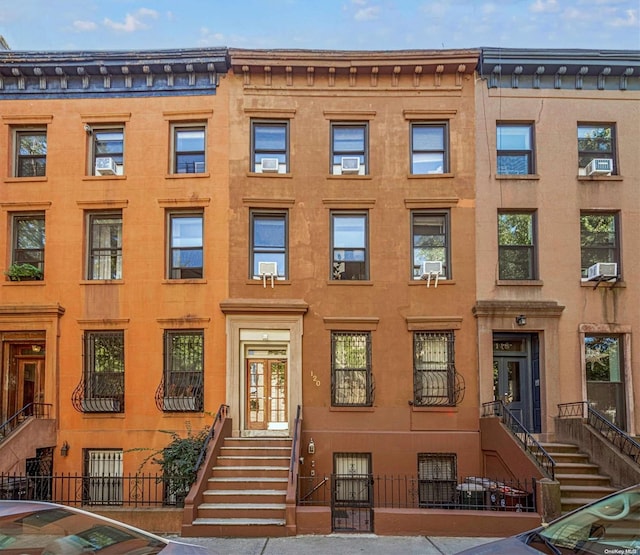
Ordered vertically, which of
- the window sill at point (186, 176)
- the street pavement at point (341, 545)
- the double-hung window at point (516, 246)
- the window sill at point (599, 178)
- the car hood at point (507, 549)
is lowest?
the street pavement at point (341, 545)

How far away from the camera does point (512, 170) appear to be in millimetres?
14820

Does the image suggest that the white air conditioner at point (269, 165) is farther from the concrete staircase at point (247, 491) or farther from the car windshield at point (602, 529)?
the car windshield at point (602, 529)

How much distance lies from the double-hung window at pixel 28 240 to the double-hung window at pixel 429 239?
9679 mm

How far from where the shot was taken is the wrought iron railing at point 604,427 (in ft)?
38.0

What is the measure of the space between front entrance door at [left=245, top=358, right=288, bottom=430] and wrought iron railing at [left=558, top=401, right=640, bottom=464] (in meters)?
6.73

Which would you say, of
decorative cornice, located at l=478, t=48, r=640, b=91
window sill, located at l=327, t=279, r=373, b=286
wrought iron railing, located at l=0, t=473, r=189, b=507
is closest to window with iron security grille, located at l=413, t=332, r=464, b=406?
window sill, located at l=327, t=279, r=373, b=286

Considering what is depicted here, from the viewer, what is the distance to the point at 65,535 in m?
4.42

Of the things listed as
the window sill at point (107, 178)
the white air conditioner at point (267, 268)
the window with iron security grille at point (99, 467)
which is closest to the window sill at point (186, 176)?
the window sill at point (107, 178)

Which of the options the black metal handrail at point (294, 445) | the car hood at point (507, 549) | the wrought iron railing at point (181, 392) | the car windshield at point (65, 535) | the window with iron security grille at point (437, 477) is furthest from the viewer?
the wrought iron railing at point (181, 392)

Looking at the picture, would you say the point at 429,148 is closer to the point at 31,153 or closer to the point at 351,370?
the point at 351,370

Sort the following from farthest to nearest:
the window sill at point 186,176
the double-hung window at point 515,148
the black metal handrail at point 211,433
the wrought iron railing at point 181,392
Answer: the double-hung window at point 515,148
the window sill at point 186,176
the wrought iron railing at point 181,392
the black metal handrail at point 211,433

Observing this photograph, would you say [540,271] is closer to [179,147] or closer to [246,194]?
[246,194]

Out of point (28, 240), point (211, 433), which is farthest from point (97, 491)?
point (28, 240)

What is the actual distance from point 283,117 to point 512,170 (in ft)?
20.1
